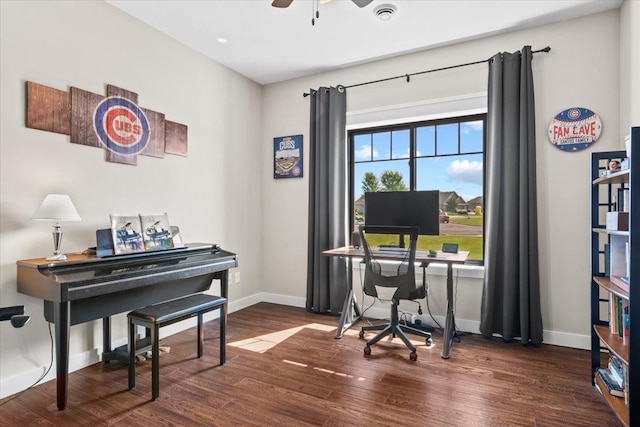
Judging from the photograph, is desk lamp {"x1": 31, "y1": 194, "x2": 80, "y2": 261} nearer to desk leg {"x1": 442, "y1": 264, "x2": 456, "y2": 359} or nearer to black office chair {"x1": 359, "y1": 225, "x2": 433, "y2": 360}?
black office chair {"x1": 359, "y1": 225, "x2": 433, "y2": 360}

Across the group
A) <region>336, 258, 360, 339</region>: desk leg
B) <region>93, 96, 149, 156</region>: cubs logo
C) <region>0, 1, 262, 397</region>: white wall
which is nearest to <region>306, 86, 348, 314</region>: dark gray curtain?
<region>336, 258, 360, 339</region>: desk leg

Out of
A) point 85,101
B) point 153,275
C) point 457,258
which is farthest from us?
point 457,258

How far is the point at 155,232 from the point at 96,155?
2.39 feet

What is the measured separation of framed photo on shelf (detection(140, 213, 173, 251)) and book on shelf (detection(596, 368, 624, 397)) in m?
3.12

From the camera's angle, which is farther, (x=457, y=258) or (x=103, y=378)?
(x=457, y=258)

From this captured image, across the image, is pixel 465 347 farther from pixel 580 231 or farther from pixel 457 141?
pixel 457 141

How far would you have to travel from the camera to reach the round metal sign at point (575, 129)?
9.53ft

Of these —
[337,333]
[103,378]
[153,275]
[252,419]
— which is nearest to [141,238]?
[153,275]

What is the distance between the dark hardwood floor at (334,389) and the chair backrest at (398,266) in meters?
0.52

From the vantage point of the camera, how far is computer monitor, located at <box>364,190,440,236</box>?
329 cm

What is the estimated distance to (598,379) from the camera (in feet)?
7.31

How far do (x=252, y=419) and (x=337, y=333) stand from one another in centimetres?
137

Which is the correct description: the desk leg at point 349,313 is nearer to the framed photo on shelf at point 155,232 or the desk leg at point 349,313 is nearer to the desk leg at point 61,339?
the framed photo on shelf at point 155,232

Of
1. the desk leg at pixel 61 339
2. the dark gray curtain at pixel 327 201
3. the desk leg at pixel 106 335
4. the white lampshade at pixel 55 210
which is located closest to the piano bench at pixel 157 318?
the desk leg at pixel 61 339
